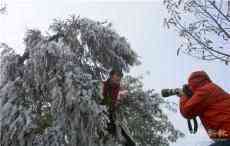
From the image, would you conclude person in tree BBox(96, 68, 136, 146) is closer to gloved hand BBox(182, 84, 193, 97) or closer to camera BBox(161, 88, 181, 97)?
camera BBox(161, 88, 181, 97)

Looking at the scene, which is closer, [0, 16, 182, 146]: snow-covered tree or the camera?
the camera

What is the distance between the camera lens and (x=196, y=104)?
16.5ft

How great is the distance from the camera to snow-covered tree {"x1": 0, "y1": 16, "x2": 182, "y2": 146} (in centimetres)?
862

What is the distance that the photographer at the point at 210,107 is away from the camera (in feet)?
16.3

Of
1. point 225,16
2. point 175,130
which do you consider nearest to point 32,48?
point 225,16

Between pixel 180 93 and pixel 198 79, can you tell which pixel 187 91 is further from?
pixel 198 79

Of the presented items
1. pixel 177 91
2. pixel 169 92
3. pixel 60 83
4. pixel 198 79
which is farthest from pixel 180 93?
pixel 60 83

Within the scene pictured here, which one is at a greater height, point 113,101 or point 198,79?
point 198,79

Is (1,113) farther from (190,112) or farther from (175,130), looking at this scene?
(175,130)

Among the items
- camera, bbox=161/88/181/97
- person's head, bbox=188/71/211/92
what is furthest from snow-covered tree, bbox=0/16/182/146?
person's head, bbox=188/71/211/92

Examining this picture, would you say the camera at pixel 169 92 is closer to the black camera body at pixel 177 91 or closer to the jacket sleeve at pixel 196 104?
the black camera body at pixel 177 91

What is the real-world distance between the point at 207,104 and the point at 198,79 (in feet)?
0.82

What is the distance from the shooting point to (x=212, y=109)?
5039mm

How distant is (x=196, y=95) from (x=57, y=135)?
166 inches
